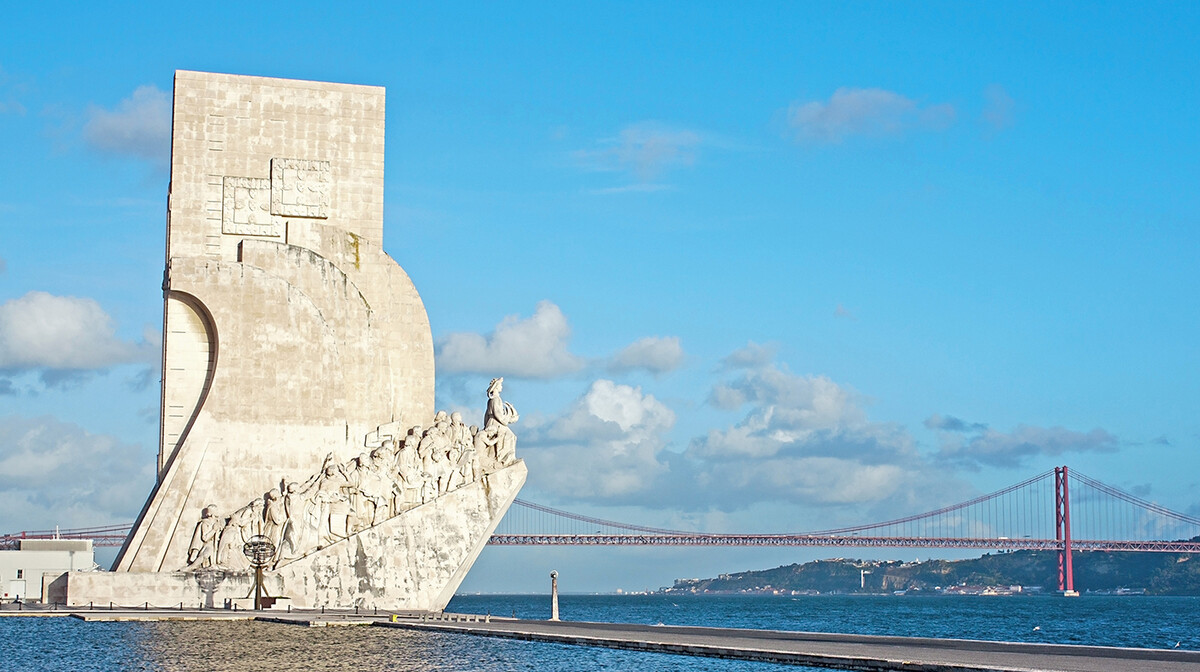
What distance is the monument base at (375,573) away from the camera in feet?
63.2

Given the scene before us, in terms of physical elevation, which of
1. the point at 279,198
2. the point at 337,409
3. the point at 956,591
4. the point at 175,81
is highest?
the point at 175,81

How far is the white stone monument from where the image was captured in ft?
64.8

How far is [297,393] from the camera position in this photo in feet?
67.7

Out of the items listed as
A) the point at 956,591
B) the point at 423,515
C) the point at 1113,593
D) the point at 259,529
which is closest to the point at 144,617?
the point at 259,529

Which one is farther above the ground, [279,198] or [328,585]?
[279,198]

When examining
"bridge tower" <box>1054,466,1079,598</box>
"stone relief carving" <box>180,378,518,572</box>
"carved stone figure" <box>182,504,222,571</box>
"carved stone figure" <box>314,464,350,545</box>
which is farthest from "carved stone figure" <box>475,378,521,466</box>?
"bridge tower" <box>1054,466,1079,598</box>

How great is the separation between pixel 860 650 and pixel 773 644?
1106mm

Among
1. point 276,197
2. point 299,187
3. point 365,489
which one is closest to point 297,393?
point 365,489

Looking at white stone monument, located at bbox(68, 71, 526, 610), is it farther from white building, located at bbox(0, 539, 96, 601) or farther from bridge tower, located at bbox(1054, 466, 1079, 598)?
bridge tower, located at bbox(1054, 466, 1079, 598)

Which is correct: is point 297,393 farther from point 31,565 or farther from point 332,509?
point 31,565

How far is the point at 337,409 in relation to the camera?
68.3ft

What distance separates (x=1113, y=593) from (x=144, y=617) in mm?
54728

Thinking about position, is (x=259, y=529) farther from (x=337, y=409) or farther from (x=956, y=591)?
(x=956, y=591)

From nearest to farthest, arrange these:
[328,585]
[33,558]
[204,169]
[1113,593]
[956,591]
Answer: [328,585], [204,169], [33,558], [1113,593], [956,591]
